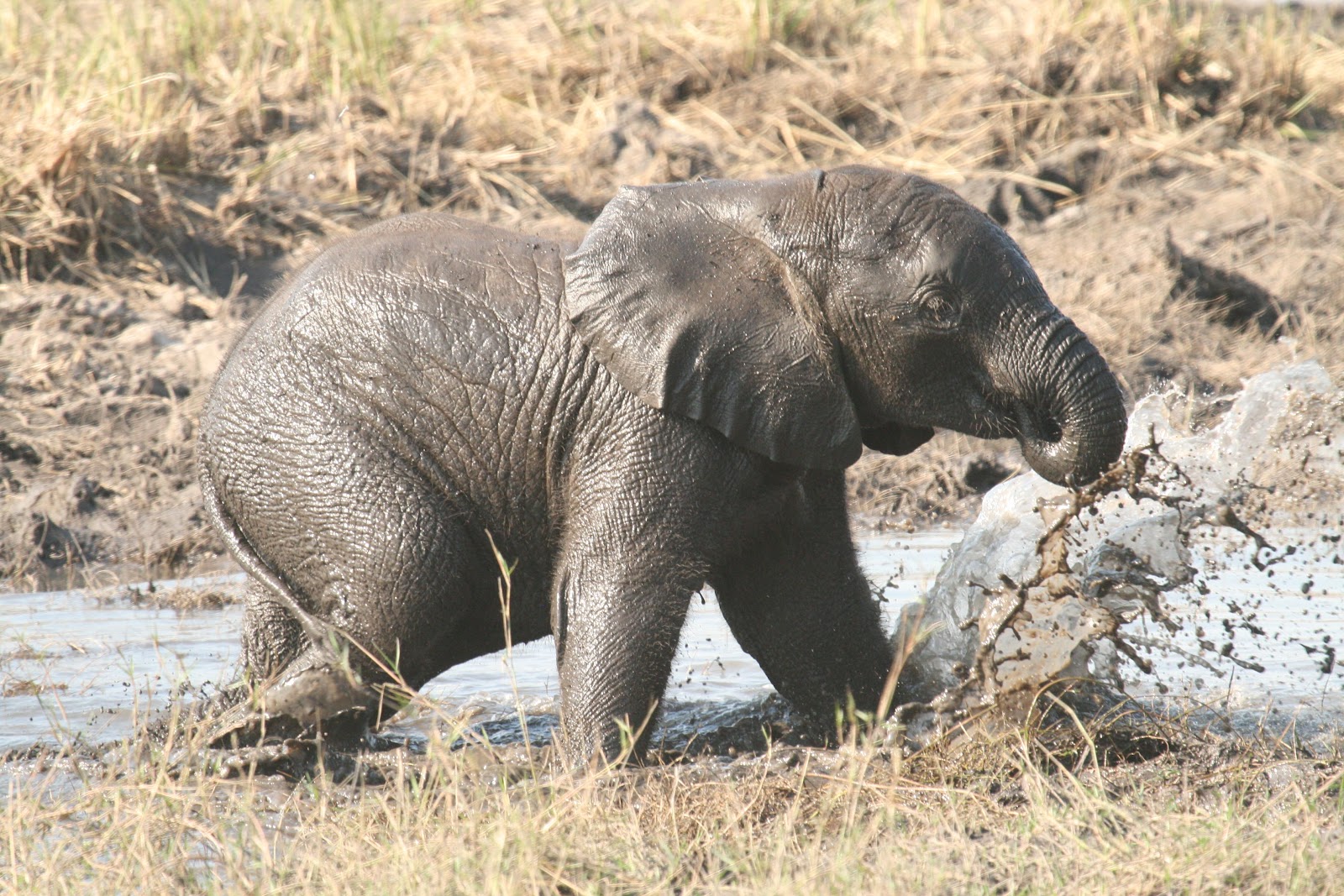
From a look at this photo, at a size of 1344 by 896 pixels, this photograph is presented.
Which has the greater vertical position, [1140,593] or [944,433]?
[1140,593]

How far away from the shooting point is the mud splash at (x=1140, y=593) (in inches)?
196

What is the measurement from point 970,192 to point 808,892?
755 cm

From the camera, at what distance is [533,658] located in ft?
22.3

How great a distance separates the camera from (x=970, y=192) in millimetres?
10391

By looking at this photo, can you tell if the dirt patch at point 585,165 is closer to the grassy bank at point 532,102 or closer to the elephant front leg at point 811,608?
the grassy bank at point 532,102

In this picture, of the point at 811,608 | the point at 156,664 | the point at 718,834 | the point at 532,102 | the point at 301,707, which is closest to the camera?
the point at 718,834

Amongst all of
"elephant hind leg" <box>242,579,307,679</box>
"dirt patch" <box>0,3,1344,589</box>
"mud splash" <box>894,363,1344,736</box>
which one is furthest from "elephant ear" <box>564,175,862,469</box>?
"dirt patch" <box>0,3,1344,589</box>

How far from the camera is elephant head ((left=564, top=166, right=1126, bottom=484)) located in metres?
4.46

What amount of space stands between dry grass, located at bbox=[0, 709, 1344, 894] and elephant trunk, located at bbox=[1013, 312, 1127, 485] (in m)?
0.79

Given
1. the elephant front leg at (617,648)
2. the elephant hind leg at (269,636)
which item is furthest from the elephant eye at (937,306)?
the elephant hind leg at (269,636)

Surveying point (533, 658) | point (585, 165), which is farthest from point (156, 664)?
point (585, 165)

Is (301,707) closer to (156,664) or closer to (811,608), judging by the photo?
(811,608)

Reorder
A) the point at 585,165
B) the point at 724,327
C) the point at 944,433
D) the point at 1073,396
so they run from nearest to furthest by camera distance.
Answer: the point at 1073,396 → the point at 724,327 → the point at 944,433 → the point at 585,165

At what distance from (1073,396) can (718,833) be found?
143 cm
